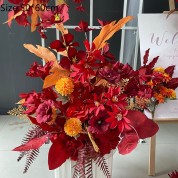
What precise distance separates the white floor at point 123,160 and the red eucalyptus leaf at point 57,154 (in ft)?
2.02

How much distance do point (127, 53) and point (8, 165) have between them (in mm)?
832

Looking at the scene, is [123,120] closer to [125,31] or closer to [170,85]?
[170,85]

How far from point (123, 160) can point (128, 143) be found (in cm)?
77

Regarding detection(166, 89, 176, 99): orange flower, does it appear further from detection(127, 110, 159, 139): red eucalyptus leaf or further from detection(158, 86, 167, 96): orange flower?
detection(127, 110, 159, 139): red eucalyptus leaf

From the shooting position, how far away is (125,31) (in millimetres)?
1433

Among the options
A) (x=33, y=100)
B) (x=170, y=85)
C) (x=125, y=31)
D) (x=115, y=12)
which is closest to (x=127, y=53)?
(x=125, y=31)

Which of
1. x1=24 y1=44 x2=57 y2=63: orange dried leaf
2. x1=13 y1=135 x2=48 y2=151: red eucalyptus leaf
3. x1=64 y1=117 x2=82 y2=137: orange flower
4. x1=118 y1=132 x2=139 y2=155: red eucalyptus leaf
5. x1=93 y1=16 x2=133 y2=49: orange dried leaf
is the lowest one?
x1=13 y1=135 x2=48 y2=151: red eucalyptus leaf

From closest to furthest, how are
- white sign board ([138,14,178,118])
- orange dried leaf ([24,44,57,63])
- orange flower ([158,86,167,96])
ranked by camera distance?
1. orange dried leaf ([24,44,57,63])
2. orange flower ([158,86,167,96])
3. white sign board ([138,14,178,118])

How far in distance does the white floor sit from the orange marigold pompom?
26.7 inches

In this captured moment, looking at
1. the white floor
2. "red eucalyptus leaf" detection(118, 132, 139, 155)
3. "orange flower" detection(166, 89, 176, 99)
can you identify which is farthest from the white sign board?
"red eucalyptus leaf" detection(118, 132, 139, 155)

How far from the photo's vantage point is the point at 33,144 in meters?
0.60

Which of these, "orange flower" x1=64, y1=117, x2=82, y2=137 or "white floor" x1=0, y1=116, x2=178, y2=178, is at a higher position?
"orange flower" x1=64, y1=117, x2=82, y2=137

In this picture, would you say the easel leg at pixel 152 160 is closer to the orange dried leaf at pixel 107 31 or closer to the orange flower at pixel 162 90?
the orange flower at pixel 162 90

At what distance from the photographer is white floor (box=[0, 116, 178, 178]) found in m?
1.20
